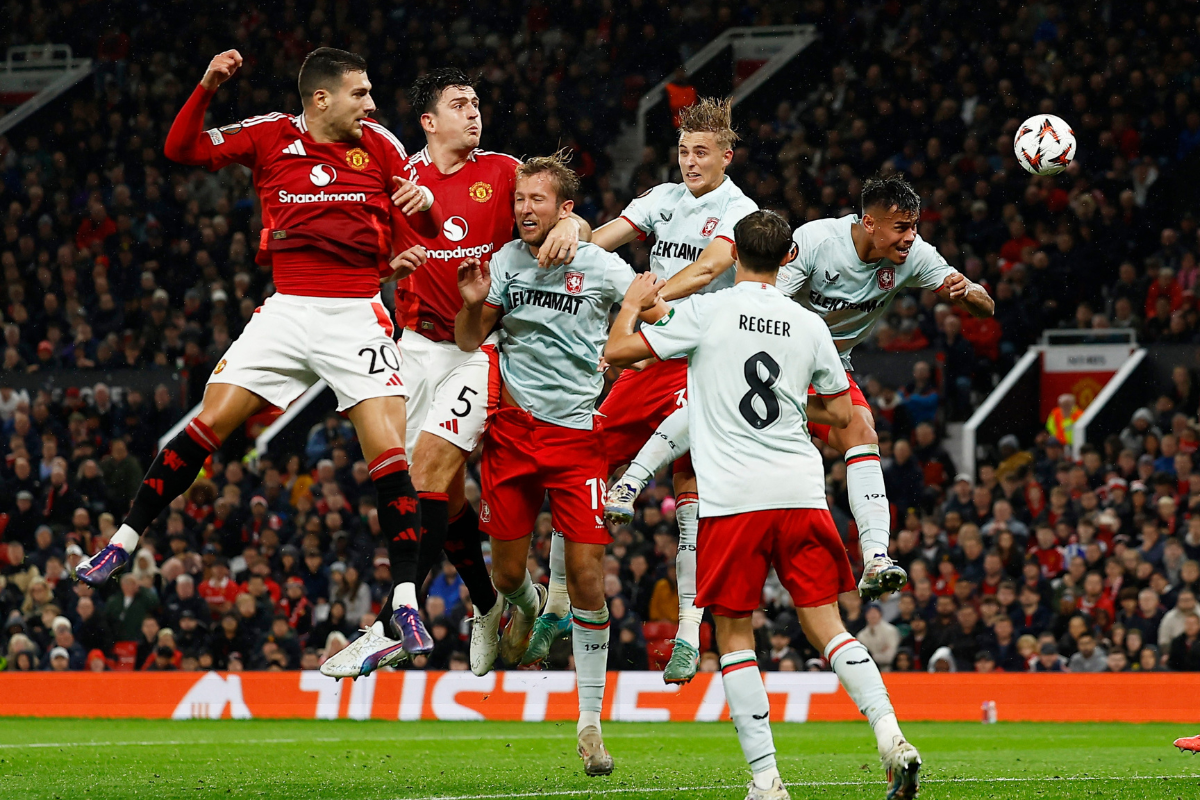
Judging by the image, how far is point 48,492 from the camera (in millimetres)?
21094

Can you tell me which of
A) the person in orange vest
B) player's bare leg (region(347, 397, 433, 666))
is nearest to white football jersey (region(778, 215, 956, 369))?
player's bare leg (region(347, 397, 433, 666))

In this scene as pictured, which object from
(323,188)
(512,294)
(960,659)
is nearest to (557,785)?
(512,294)

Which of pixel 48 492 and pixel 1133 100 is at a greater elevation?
pixel 1133 100

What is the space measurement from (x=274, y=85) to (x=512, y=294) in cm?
1865

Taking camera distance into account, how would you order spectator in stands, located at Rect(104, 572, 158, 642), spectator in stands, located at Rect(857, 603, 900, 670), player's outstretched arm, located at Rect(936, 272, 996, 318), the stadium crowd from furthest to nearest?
spectator in stands, located at Rect(104, 572, 158, 642), the stadium crowd, spectator in stands, located at Rect(857, 603, 900, 670), player's outstretched arm, located at Rect(936, 272, 996, 318)

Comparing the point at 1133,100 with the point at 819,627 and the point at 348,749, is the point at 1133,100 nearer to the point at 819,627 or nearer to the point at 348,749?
the point at 348,749

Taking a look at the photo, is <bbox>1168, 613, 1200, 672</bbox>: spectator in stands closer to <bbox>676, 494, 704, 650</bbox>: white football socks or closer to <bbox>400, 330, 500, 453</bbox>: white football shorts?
<bbox>676, 494, 704, 650</bbox>: white football socks

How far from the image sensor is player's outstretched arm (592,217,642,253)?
10.2 meters

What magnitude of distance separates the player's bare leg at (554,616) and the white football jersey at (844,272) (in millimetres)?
2244

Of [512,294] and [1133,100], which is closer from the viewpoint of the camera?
[512,294]

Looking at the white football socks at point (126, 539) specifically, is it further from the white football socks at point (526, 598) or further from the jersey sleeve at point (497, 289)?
the white football socks at point (526, 598)

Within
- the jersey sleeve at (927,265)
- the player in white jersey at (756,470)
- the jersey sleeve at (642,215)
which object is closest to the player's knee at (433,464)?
the jersey sleeve at (642,215)

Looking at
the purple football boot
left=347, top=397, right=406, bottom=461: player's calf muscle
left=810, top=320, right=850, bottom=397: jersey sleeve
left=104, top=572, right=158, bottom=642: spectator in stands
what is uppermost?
left=810, top=320, right=850, bottom=397: jersey sleeve

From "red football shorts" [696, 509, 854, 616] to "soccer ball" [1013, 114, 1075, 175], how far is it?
4224 mm
